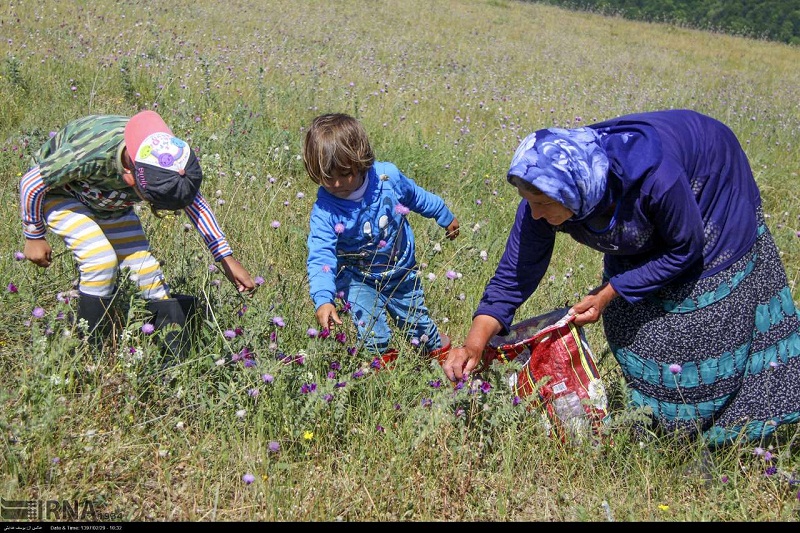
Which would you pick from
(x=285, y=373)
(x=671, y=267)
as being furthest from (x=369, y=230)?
(x=671, y=267)

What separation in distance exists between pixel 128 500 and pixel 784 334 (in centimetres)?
217

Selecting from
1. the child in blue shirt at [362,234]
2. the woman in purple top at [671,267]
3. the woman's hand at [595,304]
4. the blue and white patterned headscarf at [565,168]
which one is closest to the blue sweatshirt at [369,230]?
the child in blue shirt at [362,234]

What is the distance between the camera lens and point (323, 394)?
2330 mm

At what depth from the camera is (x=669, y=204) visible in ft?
6.50

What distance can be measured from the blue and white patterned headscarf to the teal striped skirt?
533 mm

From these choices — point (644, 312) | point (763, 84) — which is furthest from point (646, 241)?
point (763, 84)

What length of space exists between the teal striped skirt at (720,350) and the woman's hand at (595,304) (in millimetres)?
141

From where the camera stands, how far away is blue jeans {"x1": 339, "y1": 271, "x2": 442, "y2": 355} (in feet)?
9.29

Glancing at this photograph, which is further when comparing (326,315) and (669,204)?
(326,315)

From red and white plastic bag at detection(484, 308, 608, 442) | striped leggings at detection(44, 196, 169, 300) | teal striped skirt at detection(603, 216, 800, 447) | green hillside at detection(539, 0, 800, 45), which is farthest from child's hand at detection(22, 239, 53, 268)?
green hillside at detection(539, 0, 800, 45)

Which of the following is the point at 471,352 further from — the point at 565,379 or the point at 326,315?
the point at 326,315

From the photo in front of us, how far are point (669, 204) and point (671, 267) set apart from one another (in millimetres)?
234

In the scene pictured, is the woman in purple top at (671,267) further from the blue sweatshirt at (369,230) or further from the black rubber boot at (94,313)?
the black rubber boot at (94,313)

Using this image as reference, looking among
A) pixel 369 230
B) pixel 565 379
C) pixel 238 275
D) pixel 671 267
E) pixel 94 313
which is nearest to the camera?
pixel 671 267
